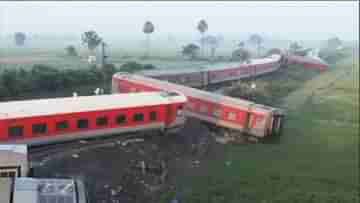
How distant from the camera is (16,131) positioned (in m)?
16.6

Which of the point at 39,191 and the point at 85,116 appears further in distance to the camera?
the point at 85,116

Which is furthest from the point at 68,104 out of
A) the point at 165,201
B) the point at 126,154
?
the point at 165,201

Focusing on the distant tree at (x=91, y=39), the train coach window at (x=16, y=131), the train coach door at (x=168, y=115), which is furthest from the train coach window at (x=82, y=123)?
the distant tree at (x=91, y=39)

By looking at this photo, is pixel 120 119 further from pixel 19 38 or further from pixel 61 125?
pixel 19 38

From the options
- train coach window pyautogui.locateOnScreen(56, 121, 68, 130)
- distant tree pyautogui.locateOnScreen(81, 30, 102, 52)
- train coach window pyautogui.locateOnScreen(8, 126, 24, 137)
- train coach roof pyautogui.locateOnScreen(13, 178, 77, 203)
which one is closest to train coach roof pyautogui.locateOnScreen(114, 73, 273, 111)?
train coach window pyautogui.locateOnScreen(56, 121, 68, 130)

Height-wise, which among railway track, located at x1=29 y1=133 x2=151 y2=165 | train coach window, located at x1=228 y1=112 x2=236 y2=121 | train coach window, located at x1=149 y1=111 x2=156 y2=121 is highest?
train coach window, located at x1=149 y1=111 x2=156 y2=121

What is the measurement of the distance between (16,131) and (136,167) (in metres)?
5.72

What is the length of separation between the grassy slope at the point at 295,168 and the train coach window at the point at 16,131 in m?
8.18

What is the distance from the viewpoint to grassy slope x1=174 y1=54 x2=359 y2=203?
1544 cm

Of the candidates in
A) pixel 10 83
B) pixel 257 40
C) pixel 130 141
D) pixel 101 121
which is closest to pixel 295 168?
pixel 130 141

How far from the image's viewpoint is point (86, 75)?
3812 cm

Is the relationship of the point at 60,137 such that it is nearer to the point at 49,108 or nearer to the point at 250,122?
the point at 49,108

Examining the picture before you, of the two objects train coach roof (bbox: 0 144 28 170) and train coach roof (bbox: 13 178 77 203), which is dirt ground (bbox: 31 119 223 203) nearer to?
train coach roof (bbox: 0 144 28 170)

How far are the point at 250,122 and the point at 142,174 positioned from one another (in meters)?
10.2
